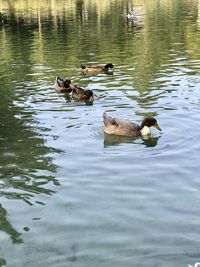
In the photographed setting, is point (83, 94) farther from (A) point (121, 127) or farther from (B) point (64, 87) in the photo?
(A) point (121, 127)

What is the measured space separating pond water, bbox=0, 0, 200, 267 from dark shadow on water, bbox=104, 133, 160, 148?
0.09 ft

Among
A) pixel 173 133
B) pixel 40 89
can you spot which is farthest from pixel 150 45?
pixel 173 133

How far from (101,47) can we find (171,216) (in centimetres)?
2767

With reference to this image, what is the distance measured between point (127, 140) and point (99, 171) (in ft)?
8.39

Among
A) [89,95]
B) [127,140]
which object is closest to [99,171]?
A: [127,140]

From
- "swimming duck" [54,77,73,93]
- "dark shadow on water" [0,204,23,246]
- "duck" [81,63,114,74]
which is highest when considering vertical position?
"dark shadow on water" [0,204,23,246]

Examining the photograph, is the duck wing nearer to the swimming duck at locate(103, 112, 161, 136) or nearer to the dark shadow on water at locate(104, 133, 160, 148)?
the swimming duck at locate(103, 112, 161, 136)

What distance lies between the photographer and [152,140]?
→ 46.3 ft

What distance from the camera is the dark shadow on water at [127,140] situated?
13.9 metres

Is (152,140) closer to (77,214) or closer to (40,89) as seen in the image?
(77,214)

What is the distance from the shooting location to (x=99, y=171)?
11.9m

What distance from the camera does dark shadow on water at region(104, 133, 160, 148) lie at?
45.7 feet

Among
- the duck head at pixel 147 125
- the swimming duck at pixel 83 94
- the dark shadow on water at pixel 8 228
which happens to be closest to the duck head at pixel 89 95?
the swimming duck at pixel 83 94

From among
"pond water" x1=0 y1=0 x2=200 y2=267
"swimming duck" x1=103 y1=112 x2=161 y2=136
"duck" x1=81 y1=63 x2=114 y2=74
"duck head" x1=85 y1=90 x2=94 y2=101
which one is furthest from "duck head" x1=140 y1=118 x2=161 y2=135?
"duck" x1=81 y1=63 x2=114 y2=74
